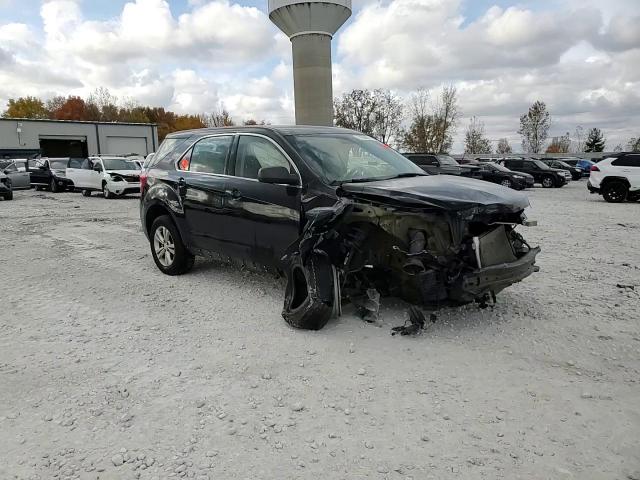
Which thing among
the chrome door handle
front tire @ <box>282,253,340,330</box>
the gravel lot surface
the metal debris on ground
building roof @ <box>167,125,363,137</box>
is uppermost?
building roof @ <box>167,125,363,137</box>

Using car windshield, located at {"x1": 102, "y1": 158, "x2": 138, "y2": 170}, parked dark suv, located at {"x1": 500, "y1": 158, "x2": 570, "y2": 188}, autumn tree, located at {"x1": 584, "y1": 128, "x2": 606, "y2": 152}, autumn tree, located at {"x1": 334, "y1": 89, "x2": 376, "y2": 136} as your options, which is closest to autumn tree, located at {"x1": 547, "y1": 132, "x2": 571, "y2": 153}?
autumn tree, located at {"x1": 584, "y1": 128, "x2": 606, "y2": 152}

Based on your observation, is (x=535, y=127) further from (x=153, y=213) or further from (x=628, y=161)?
(x=153, y=213)

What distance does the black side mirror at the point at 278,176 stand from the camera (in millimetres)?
4680

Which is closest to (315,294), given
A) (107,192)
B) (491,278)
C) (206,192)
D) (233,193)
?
(491,278)

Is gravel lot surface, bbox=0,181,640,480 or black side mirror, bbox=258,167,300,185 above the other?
black side mirror, bbox=258,167,300,185

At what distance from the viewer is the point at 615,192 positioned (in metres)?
16.6

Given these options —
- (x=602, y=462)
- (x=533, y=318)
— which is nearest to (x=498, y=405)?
(x=602, y=462)

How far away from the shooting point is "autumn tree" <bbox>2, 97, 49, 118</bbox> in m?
77.5

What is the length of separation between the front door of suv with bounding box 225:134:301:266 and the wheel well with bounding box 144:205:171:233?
1.42 m

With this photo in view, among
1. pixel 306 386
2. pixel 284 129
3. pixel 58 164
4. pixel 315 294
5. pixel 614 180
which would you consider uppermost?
pixel 284 129

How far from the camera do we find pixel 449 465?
2.63m

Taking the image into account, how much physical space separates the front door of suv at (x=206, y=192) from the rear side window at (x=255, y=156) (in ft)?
0.68

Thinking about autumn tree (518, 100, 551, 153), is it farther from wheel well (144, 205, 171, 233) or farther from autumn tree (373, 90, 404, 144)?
wheel well (144, 205, 171, 233)

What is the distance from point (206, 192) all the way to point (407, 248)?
254 centimetres
